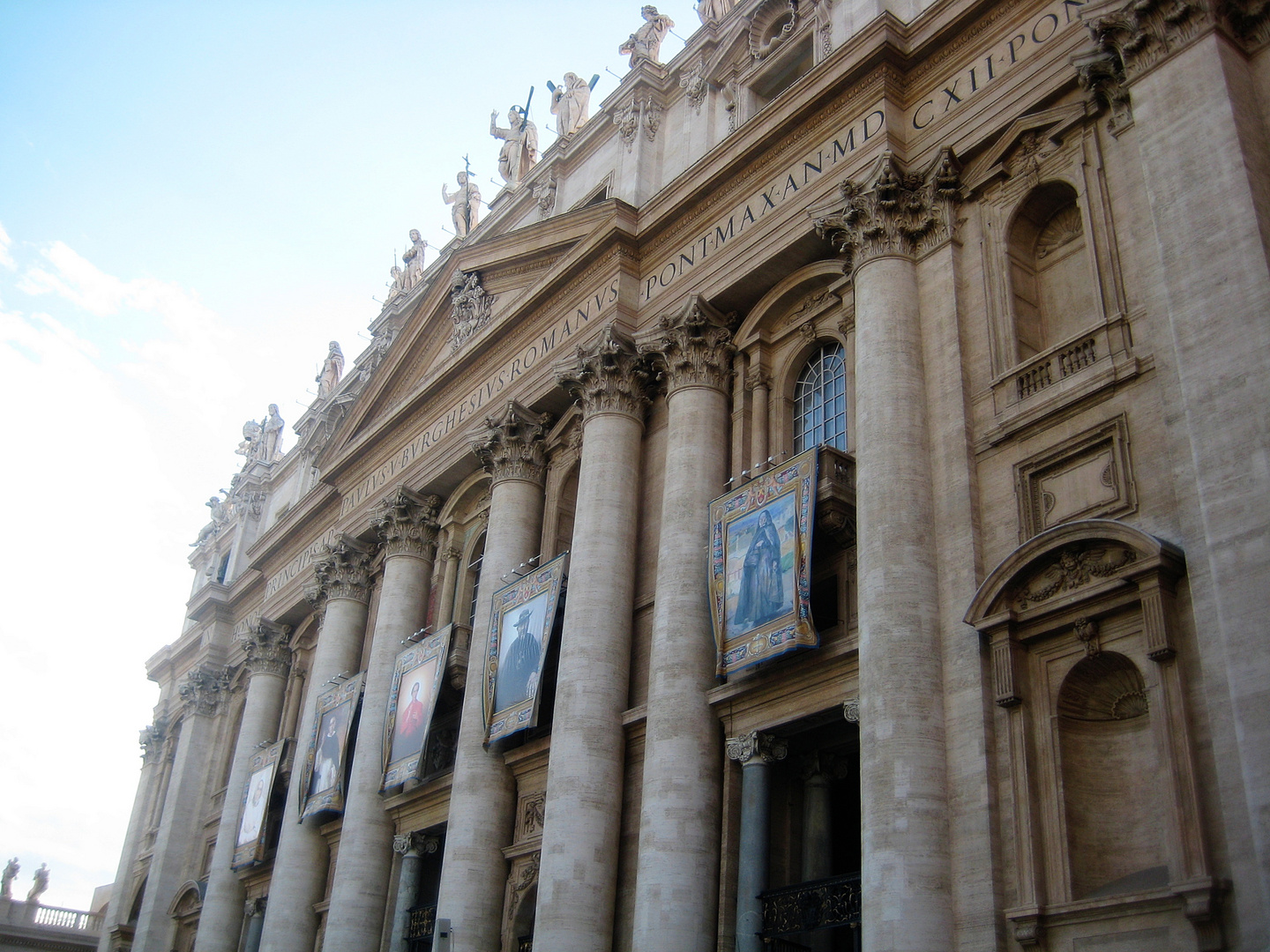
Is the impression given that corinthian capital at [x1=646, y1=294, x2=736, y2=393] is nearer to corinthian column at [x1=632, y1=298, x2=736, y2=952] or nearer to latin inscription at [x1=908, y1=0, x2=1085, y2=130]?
corinthian column at [x1=632, y1=298, x2=736, y2=952]

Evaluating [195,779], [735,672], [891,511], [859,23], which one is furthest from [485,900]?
[195,779]

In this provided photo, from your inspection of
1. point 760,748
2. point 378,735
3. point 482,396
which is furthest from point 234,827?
point 760,748

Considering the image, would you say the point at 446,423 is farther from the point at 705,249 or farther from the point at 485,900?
the point at 485,900

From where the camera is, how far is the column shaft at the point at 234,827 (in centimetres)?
3133

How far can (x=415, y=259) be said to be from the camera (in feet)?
125

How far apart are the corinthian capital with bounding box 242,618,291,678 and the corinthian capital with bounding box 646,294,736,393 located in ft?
60.5

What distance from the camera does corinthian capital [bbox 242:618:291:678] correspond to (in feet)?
117

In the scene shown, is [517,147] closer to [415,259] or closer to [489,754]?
[415,259]

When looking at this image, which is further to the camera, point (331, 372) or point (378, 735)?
point (331, 372)

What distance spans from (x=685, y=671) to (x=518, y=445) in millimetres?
8034

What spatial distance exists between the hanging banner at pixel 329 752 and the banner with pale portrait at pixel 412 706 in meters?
1.94

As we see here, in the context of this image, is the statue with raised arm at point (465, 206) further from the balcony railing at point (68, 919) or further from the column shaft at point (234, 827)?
the balcony railing at point (68, 919)

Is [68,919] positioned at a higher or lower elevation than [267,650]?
lower

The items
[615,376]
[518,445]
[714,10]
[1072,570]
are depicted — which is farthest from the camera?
[714,10]
